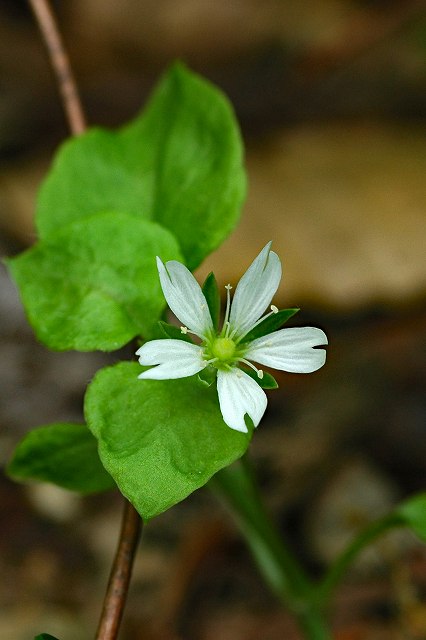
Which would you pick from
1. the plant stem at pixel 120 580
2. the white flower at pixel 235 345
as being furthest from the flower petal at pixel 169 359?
the plant stem at pixel 120 580

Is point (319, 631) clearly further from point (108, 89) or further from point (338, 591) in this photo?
point (108, 89)

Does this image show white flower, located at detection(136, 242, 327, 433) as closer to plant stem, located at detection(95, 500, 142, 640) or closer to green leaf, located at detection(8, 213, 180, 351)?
green leaf, located at detection(8, 213, 180, 351)

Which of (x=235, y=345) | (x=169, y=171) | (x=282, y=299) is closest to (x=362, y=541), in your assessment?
(x=235, y=345)

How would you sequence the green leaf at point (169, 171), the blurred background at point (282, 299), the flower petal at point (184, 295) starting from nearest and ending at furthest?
1. the flower petal at point (184, 295)
2. the green leaf at point (169, 171)
3. the blurred background at point (282, 299)

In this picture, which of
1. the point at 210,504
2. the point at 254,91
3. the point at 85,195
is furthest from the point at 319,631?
the point at 254,91

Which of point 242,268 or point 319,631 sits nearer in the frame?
point 319,631

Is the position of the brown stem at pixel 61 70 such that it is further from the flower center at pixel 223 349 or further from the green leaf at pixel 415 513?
the green leaf at pixel 415 513

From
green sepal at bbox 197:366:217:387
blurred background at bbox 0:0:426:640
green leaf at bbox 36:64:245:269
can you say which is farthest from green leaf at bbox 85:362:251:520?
blurred background at bbox 0:0:426:640
